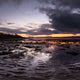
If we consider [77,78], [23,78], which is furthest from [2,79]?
[77,78]

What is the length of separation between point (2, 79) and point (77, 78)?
4547mm

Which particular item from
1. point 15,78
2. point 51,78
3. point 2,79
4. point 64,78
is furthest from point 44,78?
point 2,79

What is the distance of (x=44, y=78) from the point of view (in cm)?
635

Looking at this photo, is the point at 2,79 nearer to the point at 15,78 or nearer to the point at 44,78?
the point at 15,78

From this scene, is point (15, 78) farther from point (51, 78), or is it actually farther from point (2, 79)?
point (51, 78)

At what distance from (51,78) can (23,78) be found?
1734mm

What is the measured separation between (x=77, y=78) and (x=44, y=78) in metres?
2.03

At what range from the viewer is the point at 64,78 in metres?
6.34

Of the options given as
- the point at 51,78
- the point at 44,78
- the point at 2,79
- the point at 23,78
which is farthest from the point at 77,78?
the point at 2,79

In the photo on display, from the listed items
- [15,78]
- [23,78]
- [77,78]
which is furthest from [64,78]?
[15,78]

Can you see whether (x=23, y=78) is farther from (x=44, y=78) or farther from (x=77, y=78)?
(x=77, y=78)

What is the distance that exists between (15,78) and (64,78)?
3.03 meters

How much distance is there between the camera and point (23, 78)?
249 inches

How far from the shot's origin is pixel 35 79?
618cm
